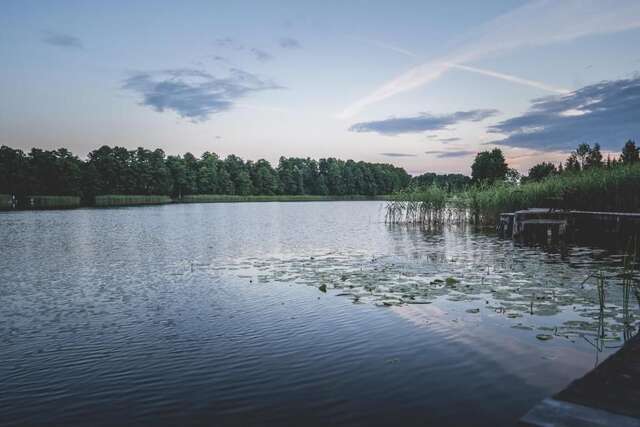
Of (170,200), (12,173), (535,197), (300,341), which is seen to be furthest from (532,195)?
(170,200)

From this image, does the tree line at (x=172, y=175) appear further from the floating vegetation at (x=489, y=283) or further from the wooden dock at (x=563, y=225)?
the floating vegetation at (x=489, y=283)

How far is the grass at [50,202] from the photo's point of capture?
3307 inches

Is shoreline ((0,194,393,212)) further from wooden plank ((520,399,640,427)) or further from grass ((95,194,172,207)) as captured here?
wooden plank ((520,399,640,427))

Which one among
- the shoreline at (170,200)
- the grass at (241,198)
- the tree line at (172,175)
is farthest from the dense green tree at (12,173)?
the grass at (241,198)

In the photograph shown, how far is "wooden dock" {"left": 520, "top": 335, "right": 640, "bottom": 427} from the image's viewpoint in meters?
3.00

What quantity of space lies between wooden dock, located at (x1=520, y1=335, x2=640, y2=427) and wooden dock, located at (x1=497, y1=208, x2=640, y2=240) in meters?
20.2

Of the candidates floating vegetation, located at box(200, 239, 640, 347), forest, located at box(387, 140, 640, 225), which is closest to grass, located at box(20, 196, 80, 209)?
forest, located at box(387, 140, 640, 225)

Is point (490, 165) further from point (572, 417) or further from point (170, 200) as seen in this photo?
point (572, 417)

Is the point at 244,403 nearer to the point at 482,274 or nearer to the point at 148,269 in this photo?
the point at 482,274

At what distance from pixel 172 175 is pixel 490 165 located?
82141mm

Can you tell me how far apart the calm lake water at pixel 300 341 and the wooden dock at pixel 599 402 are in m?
1.08

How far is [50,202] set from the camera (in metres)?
87.4

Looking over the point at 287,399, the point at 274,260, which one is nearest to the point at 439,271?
the point at 274,260

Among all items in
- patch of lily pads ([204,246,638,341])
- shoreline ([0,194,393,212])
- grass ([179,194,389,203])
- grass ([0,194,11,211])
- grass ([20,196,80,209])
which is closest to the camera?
patch of lily pads ([204,246,638,341])
